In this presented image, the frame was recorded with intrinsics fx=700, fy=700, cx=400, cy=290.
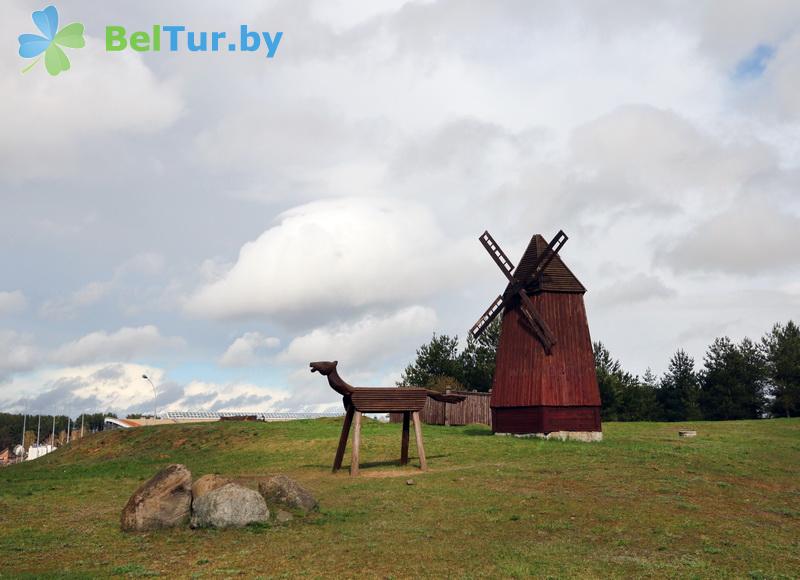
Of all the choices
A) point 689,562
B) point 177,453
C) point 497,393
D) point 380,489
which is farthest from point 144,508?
point 497,393

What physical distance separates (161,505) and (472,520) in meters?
7.81

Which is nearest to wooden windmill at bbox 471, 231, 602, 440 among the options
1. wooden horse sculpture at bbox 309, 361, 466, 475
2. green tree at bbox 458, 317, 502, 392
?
wooden horse sculpture at bbox 309, 361, 466, 475

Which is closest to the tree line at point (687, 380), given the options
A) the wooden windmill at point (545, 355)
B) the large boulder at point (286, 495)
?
the wooden windmill at point (545, 355)

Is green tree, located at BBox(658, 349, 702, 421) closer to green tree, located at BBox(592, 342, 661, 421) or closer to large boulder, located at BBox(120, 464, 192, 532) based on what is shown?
green tree, located at BBox(592, 342, 661, 421)

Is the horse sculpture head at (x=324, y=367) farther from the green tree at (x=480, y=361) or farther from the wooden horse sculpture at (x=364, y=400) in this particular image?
the green tree at (x=480, y=361)

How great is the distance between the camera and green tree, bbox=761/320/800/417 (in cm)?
7794

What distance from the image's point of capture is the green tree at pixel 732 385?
8144 centimetres

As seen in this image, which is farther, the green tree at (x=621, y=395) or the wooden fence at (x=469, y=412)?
the green tree at (x=621, y=395)

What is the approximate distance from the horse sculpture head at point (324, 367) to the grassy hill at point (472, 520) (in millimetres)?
3887

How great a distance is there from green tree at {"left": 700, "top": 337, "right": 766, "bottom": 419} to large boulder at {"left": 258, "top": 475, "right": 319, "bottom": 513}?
74.6 m

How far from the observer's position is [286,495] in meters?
18.8

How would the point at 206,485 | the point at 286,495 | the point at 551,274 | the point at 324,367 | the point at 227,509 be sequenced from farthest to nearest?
the point at 551,274 < the point at 324,367 < the point at 286,495 < the point at 206,485 < the point at 227,509

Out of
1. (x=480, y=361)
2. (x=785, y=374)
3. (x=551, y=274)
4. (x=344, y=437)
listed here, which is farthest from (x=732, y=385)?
(x=344, y=437)

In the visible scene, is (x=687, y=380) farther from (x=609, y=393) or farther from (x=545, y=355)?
(x=545, y=355)
